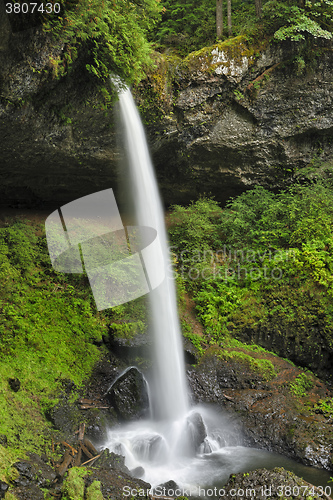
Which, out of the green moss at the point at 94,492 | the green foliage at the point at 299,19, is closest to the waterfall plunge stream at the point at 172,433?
the green moss at the point at 94,492

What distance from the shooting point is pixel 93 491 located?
14.8 ft

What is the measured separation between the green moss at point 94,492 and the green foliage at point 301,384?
474 cm

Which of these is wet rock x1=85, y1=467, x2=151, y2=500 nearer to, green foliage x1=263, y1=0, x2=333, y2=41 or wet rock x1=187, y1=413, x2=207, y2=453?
wet rock x1=187, y1=413, x2=207, y2=453

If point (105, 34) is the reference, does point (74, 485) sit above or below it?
below

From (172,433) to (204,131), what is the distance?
26.2 feet

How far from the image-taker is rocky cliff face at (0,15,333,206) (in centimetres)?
834

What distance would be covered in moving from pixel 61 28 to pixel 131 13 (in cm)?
199

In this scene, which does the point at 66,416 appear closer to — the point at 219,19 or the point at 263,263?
the point at 263,263

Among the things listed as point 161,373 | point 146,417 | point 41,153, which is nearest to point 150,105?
point 41,153

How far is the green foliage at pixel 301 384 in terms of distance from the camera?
760 cm

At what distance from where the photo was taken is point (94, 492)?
4496mm

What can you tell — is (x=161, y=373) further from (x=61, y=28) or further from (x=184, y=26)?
(x=184, y=26)

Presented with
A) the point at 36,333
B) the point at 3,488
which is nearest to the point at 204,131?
the point at 36,333

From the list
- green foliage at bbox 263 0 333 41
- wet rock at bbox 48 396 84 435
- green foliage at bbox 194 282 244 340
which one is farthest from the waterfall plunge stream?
green foliage at bbox 263 0 333 41
